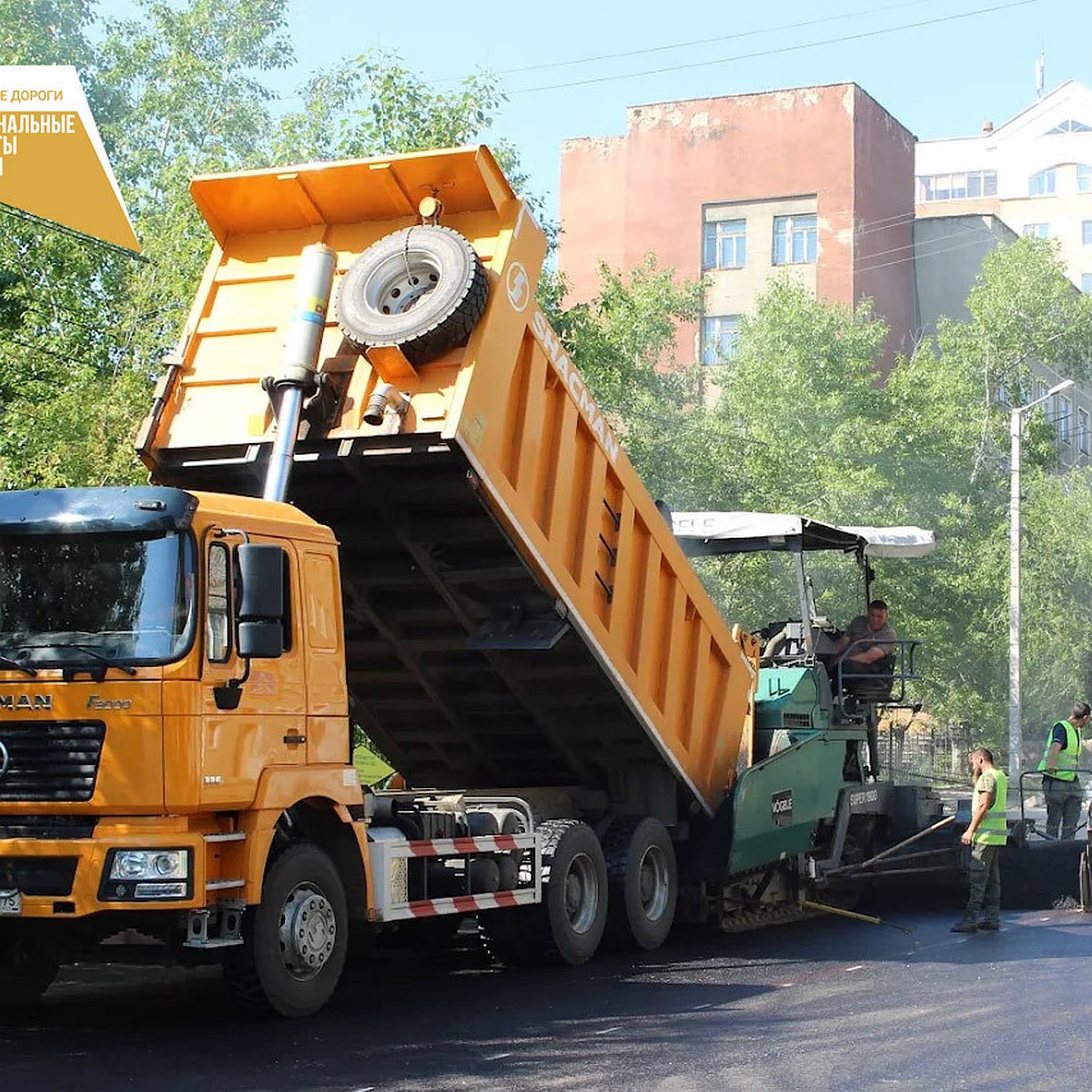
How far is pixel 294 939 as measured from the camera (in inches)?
320

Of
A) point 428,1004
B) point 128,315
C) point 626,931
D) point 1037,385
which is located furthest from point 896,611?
point 428,1004

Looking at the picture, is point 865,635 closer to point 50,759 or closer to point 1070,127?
point 50,759

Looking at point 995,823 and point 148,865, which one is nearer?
point 148,865

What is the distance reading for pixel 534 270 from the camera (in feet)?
32.3

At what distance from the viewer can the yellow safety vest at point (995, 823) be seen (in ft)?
41.8

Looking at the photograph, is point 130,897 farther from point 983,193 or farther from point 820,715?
point 983,193

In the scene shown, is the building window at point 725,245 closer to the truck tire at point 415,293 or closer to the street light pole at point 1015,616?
the street light pole at point 1015,616

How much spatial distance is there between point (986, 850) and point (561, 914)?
387cm

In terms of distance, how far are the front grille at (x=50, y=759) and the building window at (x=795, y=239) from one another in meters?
42.2

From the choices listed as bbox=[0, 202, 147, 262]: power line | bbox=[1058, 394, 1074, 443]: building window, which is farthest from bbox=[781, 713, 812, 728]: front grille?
bbox=[1058, 394, 1074, 443]: building window

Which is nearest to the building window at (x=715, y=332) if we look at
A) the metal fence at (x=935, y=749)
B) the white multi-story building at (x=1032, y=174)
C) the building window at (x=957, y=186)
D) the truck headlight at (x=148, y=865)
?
the metal fence at (x=935, y=749)

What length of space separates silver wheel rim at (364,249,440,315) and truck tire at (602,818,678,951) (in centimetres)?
389

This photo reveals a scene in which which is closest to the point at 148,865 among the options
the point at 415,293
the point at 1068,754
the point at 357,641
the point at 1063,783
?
the point at 415,293

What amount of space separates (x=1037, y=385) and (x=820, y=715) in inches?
1432
